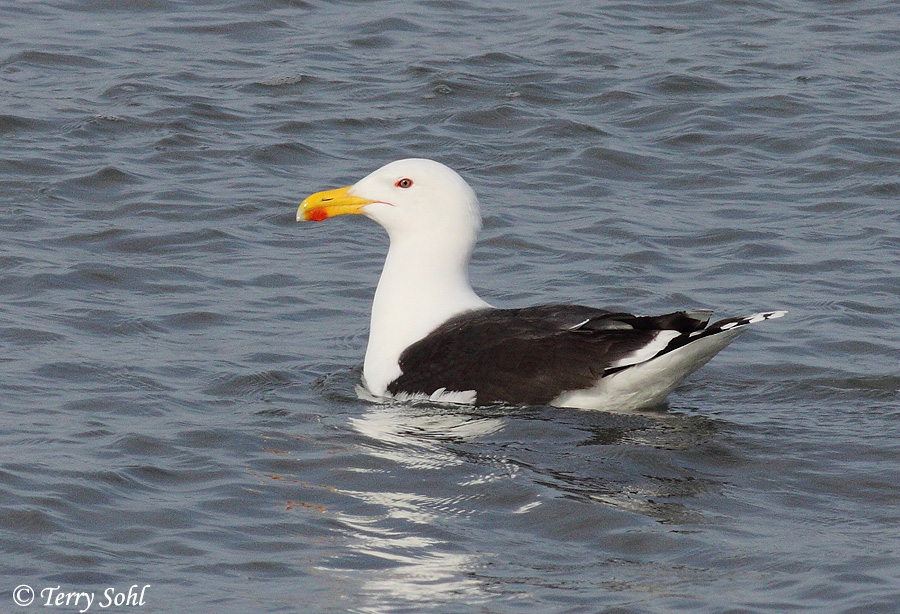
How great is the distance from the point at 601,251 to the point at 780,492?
371cm

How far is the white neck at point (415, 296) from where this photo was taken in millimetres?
7867

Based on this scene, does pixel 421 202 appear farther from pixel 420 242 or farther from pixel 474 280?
pixel 474 280

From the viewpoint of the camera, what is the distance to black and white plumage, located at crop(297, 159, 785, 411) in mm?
7129

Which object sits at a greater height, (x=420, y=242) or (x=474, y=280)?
(x=420, y=242)

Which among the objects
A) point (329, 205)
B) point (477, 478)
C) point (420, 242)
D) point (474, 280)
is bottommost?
point (474, 280)

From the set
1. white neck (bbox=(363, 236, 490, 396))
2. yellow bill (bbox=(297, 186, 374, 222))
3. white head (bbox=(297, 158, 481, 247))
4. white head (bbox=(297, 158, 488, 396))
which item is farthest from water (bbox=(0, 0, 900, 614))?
white head (bbox=(297, 158, 481, 247))

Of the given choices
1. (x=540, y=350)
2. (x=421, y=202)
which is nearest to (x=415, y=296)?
(x=421, y=202)

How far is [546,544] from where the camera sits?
5766 millimetres

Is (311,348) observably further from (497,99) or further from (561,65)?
(561,65)

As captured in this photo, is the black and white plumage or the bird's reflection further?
the black and white plumage

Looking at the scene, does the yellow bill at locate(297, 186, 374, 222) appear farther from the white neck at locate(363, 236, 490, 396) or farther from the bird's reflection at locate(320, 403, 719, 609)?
the bird's reflection at locate(320, 403, 719, 609)

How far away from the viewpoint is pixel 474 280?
31.5ft

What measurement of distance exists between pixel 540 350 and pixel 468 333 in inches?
15.6

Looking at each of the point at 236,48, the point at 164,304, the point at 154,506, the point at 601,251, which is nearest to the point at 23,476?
the point at 154,506
